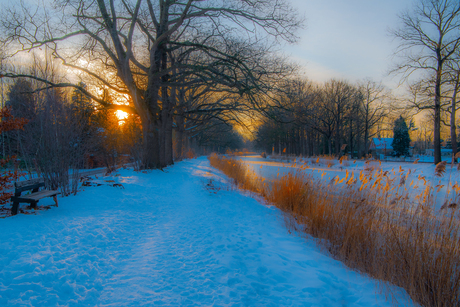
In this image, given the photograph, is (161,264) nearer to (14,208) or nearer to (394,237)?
(14,208)

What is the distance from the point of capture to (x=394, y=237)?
3.23m

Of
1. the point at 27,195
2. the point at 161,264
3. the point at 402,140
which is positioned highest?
the point at 402,140

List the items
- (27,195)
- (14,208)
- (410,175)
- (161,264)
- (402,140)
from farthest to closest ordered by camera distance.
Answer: (402,140), (410,175), (27,195), (14,208), (161,264)

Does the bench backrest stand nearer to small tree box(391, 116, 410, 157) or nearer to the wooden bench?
the wooden bench

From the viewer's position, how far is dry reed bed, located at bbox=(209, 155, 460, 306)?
257 cm

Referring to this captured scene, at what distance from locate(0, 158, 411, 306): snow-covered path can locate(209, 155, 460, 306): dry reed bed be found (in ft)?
0.93

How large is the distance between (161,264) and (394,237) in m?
3.27

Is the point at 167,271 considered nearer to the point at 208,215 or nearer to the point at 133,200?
the point at 208,215


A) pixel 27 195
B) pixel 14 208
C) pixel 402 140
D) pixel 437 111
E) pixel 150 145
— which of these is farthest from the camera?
pixel 402 140

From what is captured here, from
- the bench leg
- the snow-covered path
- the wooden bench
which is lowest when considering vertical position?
the snow-covered path

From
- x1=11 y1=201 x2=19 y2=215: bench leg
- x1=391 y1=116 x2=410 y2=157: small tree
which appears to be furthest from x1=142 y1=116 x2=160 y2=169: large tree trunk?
x1=391 y1=116 x2=410 y2=157: small tree

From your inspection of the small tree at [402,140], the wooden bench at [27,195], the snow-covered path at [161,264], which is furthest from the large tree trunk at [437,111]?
the small tree at [402,140]

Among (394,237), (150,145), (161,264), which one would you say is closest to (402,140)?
(150,145)

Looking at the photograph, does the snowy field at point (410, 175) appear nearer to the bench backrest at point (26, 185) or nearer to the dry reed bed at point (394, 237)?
the dry reed bed at point (394, 237)
